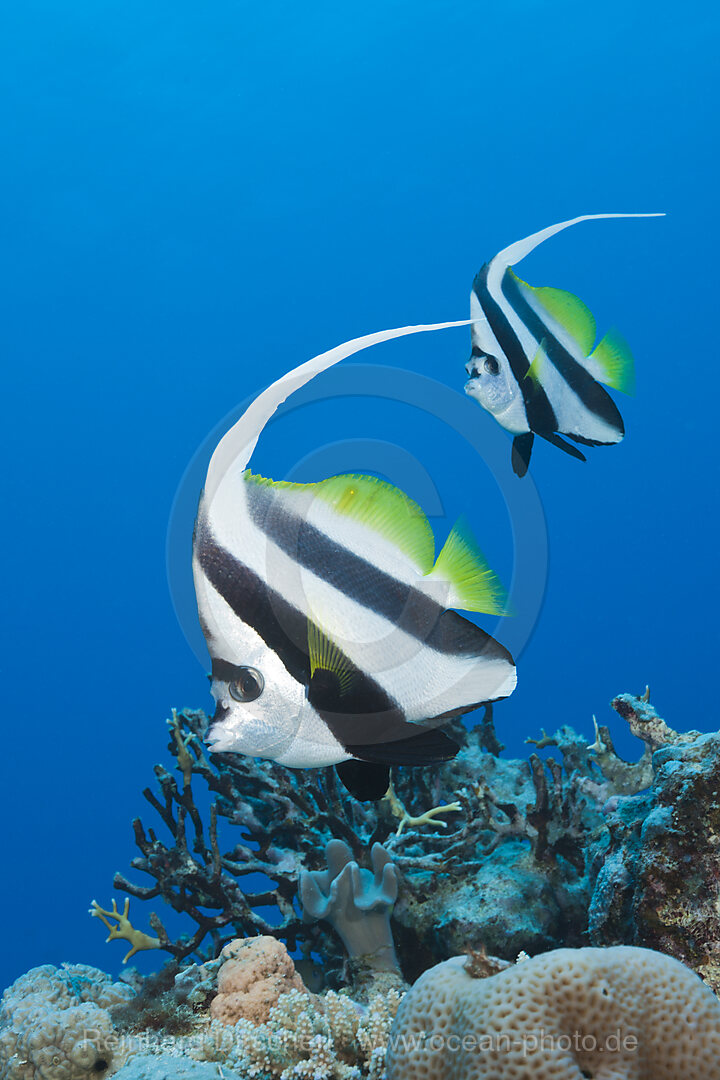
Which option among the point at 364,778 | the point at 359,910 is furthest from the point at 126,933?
the point at 364,778

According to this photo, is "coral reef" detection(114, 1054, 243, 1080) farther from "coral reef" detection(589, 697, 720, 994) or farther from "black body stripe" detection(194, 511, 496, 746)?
"black body stripe" detection(194, 511, 496, 746)

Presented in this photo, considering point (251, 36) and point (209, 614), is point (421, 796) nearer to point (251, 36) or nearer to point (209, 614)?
point (209, 614)

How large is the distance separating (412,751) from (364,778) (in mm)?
104

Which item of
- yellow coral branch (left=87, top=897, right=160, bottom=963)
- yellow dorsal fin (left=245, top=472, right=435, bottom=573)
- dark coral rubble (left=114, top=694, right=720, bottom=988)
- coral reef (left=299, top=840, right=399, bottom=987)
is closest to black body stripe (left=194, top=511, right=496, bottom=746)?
yellow dorsal fin (left=245, top=472, right=435, bottom=573)

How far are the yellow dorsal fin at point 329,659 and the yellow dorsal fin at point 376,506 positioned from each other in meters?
0.17

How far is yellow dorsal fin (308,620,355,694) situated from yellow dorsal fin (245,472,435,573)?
0.17m

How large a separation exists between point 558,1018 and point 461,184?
3168cm

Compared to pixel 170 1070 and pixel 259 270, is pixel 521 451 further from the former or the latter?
pixel 259 270

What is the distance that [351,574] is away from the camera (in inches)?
34.3

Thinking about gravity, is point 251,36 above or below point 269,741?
above

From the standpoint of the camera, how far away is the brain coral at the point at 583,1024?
4.66 ft

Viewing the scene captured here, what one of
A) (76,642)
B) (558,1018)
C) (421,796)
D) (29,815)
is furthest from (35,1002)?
(29,815)

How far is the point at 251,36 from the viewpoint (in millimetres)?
28297

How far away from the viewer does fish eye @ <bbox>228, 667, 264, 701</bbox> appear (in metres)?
0.86
